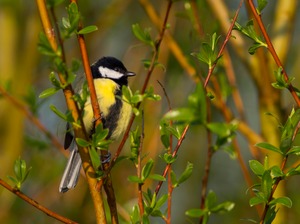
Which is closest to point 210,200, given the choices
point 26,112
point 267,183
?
point 267,183

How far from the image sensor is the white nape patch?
2.33m

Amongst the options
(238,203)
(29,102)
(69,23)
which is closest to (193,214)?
(69,23)

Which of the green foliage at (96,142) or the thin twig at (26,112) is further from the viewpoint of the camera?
the thin twig at (26,112)

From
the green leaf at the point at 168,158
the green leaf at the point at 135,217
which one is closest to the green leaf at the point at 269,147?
the green leaf at the point at 168,158

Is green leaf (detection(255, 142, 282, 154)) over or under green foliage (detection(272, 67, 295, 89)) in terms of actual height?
under

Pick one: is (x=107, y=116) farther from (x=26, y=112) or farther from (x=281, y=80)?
(x=281, y=80)

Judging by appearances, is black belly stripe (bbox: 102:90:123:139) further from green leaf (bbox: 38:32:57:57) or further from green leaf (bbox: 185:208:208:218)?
green leaf (bbox: 185:208:208:218)

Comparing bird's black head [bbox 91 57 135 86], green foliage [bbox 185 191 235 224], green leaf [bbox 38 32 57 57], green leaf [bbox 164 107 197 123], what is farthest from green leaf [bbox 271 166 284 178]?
bird's black head [bbox 91 57 135 86]

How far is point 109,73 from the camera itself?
7.72 feet

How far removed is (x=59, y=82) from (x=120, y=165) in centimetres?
177

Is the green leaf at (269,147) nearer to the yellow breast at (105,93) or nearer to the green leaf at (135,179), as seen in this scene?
the green leaf at (135,179)

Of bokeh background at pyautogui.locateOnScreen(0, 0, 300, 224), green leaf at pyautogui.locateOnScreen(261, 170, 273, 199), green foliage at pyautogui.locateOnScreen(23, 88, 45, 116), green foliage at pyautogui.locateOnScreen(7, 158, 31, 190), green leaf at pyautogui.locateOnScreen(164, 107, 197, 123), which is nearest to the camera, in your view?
green leaf at pyautogui.locateOnScreen(164, 107, 197, 123)

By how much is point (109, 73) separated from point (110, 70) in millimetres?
20

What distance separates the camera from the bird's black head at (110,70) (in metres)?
2.34
